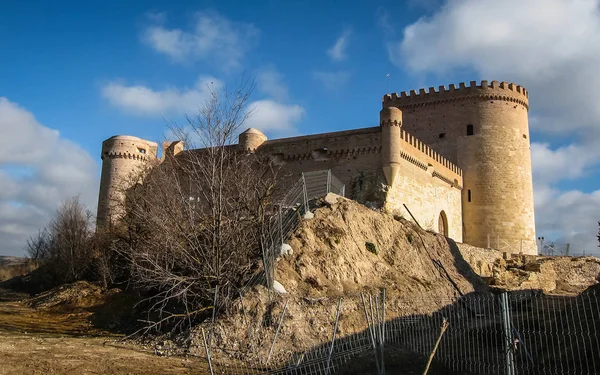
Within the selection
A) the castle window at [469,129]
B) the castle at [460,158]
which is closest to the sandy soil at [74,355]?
the castle at [460,158]

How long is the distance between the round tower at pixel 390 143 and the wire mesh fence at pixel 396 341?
10.5 meters

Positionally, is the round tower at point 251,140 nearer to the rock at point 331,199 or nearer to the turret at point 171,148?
the turret at point 171,148

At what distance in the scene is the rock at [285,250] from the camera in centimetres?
1617

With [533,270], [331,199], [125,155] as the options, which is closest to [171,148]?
[125,155]

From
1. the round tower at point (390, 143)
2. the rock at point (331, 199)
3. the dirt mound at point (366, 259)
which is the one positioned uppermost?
the round tower at point (390, 143)

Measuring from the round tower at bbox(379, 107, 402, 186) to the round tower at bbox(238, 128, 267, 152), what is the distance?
7.19 metres

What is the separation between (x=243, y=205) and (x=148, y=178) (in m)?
11.2

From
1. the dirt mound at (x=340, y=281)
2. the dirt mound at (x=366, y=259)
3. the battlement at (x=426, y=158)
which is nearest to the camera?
the dirt mound at (x=340, y=281)

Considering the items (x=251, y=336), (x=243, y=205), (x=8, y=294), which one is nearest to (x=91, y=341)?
(x=251, y=336)

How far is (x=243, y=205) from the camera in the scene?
628 inches

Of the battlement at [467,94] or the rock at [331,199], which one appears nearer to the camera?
the rock at [331,199]

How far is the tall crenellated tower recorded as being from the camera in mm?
34469

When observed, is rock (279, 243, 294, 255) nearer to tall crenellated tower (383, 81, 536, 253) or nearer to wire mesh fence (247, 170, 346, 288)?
wire mesh fence (247, 170, 346, 288)

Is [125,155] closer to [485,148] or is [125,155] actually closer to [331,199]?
[331,199]
